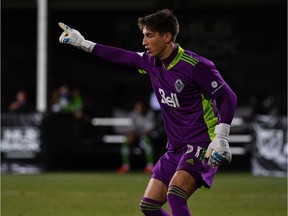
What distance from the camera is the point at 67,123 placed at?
66.4 feet

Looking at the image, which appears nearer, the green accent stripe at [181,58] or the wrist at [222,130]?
the wrist at [222,130]

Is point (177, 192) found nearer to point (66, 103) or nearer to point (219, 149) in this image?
point (219, 149)

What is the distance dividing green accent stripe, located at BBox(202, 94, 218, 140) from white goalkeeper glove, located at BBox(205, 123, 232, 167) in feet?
0.86

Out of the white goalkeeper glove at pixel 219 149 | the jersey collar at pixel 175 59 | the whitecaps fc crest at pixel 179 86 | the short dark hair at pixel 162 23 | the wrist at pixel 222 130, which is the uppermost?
the short dark hair at pixel 162 23

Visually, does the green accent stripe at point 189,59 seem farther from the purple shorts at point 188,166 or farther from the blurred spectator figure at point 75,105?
the blurred spectator figure at point 75,105

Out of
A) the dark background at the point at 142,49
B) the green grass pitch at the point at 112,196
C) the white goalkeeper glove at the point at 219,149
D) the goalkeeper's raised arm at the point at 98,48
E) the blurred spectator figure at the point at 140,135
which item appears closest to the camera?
the white goalkeeper glove at the point at 219,149

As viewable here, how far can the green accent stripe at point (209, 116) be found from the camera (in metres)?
7.42

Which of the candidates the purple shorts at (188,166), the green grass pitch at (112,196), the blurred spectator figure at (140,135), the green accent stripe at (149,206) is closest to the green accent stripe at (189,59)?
the purple shorts at (188,166)

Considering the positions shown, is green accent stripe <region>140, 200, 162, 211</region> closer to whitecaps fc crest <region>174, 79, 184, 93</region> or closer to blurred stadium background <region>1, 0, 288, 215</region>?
whitecaps fc crest <region>174, 79, 184, 93</region>

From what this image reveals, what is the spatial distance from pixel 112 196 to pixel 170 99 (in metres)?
6.20

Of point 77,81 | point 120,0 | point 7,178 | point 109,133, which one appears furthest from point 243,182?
point 120,0

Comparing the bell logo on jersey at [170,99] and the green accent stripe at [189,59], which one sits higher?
the green accent stripe at [189,59]

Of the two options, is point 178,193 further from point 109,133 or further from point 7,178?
point 109,133

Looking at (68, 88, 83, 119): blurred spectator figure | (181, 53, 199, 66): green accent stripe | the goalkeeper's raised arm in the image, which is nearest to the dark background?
(68, 88, 83, 119): blurred spectator figure
